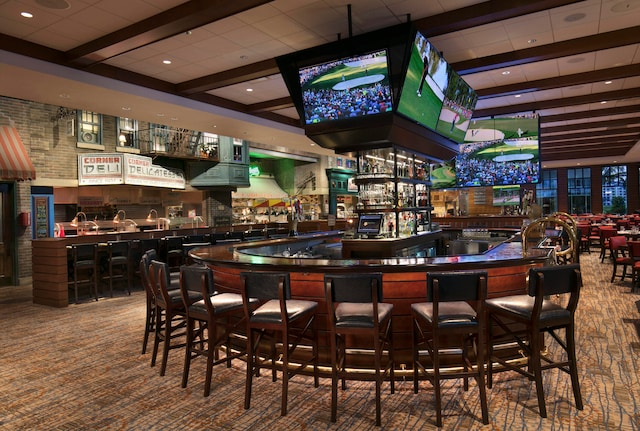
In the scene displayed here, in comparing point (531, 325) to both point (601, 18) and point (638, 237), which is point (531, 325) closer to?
point (601, 18)

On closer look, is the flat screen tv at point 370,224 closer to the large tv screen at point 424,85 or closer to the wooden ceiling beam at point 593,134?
the large tv screen at point 424,85

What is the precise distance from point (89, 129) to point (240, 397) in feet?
35.6

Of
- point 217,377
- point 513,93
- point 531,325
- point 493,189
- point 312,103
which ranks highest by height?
point 513,93

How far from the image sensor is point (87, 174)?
453 inches

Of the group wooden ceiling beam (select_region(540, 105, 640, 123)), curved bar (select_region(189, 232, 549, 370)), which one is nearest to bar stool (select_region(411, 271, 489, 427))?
curved bar (select_region(189, 232, 549, 370))

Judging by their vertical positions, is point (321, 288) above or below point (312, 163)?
below

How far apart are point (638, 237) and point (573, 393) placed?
7.61m

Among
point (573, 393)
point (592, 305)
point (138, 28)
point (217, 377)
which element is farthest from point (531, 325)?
point (138, 28)

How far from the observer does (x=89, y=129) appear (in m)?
11.9

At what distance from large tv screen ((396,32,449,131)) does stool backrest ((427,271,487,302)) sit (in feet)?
9.05

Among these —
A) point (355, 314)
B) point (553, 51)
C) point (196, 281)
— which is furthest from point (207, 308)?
point (553, 51)

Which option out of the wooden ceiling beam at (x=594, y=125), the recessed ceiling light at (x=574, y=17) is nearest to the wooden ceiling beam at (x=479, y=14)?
the recessed ceiling light at (x=574, y=17)

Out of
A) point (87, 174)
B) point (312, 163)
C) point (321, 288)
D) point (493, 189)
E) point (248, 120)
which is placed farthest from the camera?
point (312, 163)

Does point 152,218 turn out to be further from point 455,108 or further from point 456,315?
point 456,315
